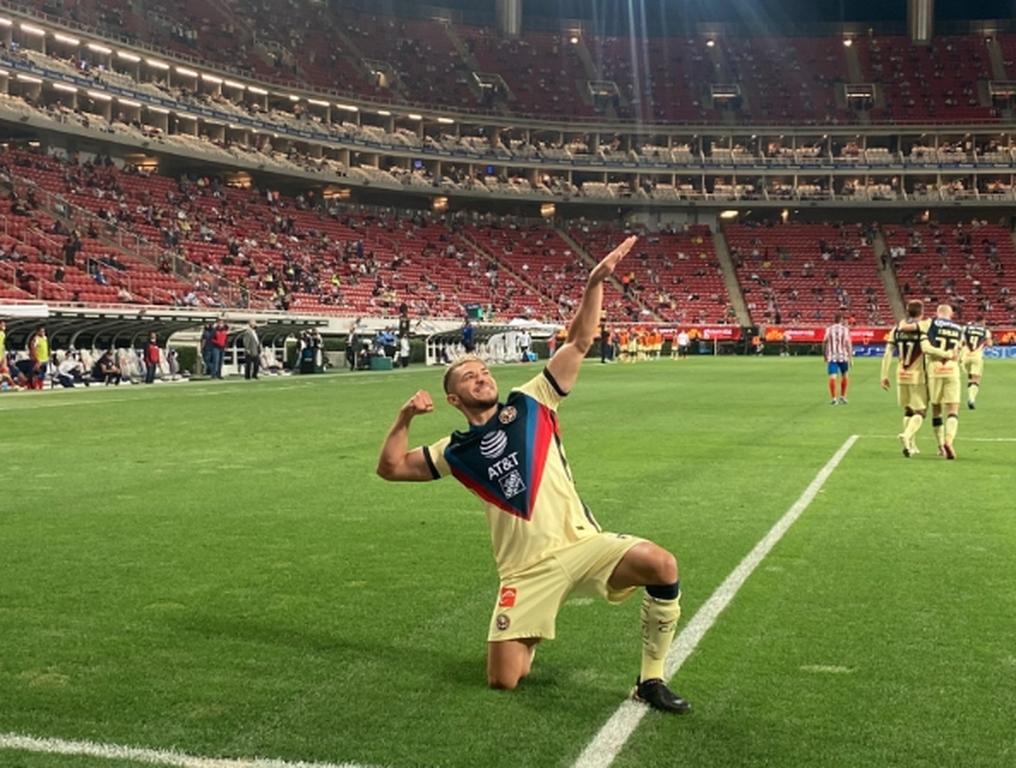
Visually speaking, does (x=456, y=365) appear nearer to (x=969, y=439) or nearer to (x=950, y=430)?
(x=950, y=430)

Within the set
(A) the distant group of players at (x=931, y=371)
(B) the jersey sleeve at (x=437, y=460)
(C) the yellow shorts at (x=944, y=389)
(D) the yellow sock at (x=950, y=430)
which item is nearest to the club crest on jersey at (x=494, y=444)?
(B) the jersey sleeve at (x=437, y=460)

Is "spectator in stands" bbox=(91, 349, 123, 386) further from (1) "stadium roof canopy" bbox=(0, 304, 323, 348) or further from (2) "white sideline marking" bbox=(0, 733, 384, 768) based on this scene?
(2) "white sideline marking" bbox=(0, 733, 384, 768)

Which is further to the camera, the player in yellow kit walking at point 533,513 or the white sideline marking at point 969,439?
the white sideline marking at point 969,439

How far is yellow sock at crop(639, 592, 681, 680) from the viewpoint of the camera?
5035mm

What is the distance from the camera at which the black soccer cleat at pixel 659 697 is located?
16.0 feet

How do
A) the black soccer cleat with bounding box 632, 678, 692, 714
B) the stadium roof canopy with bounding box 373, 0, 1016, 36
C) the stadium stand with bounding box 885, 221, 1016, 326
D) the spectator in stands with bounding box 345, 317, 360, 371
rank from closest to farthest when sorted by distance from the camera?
the black soccer cleat with bounding box 632, 678, 692, 714, the spectator in stands with bounding box 345, 317, 360, 371, the stadium stand with bounding box 885, 221, 1016, 326, the stadium roof canopy with bounding box 373, 0, 1016, 36

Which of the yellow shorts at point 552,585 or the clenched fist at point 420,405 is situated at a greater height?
the clenched fist at point 420,405

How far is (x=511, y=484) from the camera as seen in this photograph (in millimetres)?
5453

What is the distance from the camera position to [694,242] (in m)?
87.9

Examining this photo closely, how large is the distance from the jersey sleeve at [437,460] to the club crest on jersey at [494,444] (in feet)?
0.83

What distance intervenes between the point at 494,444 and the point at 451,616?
1589 mm

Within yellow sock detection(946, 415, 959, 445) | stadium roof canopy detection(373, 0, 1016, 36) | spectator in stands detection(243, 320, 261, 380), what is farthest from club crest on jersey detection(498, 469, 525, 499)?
stadium roof canopy detection(373, 0, 1016, 36)

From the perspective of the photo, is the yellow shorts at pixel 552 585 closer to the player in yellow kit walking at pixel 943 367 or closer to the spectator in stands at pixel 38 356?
the player in yellow kit walking at pixel 943 367

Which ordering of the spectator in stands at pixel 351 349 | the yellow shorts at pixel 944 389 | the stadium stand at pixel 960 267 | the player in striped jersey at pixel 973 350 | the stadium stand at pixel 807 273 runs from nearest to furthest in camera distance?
1. the yellow shorts at pixel 944 389
2. the player in striped jersey at pixel 973 350
3. the spectator in stands at pixel 351 349
4. the stadium stand at pixel 960 267
5. the stadium stand at pixel 807 273
